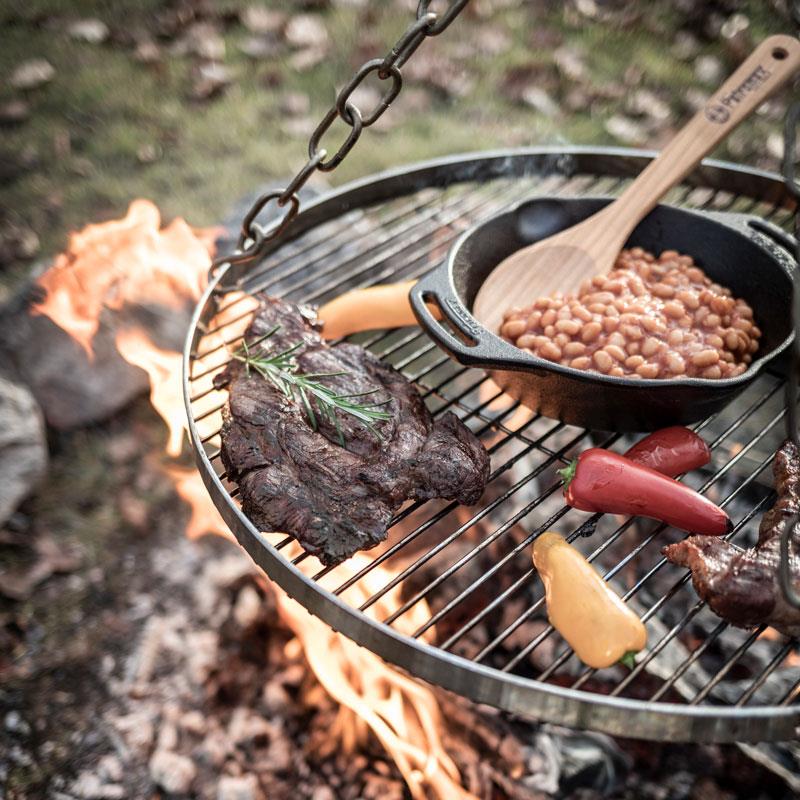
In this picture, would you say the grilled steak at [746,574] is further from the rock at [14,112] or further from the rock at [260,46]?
the rock at [260,46]

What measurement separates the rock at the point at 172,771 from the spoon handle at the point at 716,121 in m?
1.96

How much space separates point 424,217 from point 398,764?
5.70 feet

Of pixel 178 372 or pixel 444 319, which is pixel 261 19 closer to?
pixel 178 372

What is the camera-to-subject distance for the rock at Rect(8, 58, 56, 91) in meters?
4.70

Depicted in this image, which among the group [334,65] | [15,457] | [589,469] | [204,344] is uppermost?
[334,65]

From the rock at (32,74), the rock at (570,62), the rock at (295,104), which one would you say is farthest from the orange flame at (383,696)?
the rock at (570,62)

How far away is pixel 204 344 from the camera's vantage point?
239 cm

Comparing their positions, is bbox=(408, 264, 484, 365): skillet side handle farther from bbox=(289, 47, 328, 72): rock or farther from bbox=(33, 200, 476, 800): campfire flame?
bbox=(289, 47, 328, 72): rock

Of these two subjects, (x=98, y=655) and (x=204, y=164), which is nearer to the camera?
(x=98, y=655)

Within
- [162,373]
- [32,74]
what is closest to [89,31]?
[32,74]

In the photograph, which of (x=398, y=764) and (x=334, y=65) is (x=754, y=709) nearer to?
(x=398, y=764)

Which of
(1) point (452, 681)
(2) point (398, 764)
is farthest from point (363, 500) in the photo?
(2) point (398, 764)

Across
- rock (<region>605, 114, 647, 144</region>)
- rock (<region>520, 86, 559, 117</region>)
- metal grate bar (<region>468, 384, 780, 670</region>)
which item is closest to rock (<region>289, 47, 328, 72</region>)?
rock (<region>520, 86, 559, 117</region>)

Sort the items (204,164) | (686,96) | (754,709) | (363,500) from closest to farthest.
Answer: (754,709), (363,500), (204,164), (686,96)
